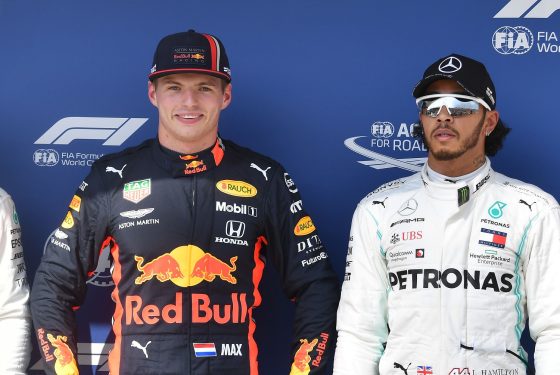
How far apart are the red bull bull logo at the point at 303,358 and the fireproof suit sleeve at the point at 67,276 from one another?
0.70 meters

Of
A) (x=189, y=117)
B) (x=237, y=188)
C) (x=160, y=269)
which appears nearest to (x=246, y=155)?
(x=237, y=188)

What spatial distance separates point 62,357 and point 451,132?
4.58 feet

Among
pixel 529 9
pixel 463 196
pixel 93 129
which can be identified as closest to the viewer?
pixel 463 196

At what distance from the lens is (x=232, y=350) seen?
2.82 m

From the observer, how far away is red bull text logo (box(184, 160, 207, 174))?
2896 mm

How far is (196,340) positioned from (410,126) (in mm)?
1156

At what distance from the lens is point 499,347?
2.57 meters

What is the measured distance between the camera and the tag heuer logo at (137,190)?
290 cm

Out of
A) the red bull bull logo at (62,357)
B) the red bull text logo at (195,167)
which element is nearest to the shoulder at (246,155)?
the red bull text logo at (195,167)

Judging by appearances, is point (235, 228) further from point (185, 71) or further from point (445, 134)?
point (445, 134)

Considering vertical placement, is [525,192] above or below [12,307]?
above

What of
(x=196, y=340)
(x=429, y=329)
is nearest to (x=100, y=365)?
(x=196, y=340)

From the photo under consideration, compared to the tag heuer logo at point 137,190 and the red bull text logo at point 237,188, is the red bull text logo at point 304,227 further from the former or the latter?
the tag heuer logo at point 137,190

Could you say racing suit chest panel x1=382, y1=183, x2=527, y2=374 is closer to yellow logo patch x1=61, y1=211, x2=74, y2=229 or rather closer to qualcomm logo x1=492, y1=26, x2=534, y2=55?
qualcomm logo x1=492, y1=26, x2=534, y2=55
